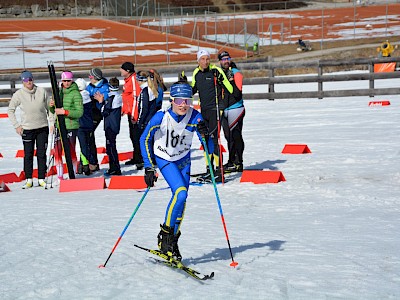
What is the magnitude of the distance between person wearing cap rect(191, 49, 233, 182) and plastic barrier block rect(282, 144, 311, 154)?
2587mm

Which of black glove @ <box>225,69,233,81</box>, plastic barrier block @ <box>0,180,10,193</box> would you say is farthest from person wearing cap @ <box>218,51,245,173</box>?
plastic barrier block @ <box>0,180,10,193</box>

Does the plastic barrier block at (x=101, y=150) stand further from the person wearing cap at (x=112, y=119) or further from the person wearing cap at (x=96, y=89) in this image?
the person wearing cap at (x=112, y=119)

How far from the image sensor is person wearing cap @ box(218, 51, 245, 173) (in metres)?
11.1

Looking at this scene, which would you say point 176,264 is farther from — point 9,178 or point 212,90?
point 9,178

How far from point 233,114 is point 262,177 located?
1.20 metres

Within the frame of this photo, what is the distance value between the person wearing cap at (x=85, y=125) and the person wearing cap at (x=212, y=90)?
7.33ft

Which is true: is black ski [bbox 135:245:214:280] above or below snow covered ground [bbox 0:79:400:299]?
above

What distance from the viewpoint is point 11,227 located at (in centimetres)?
824

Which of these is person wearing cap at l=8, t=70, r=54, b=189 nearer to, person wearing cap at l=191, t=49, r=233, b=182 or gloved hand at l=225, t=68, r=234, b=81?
person wearing cap at l=191, t=49, r=233, b=182

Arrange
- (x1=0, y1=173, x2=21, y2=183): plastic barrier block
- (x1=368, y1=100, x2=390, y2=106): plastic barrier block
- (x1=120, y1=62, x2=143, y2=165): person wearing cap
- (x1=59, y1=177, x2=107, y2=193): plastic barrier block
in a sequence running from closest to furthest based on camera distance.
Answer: (x1=59, y1=177, x2=107, y2=193): plastic barrier block → (x1=0, y1=173, x2=21, y2=183): plastic barrier block → (x1=120, y1=62, x2=143, y2=165): person wearing cap → (x1=368, y1=100, x2=390, y2=106): plastic barrier block

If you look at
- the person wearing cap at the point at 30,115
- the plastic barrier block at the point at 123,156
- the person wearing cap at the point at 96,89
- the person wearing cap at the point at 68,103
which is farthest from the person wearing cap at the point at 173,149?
the plastic barrier block at the point at 123,156

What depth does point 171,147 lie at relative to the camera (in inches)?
262

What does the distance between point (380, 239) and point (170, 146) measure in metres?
2.39

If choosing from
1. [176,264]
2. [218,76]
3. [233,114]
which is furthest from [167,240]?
[233,114]
